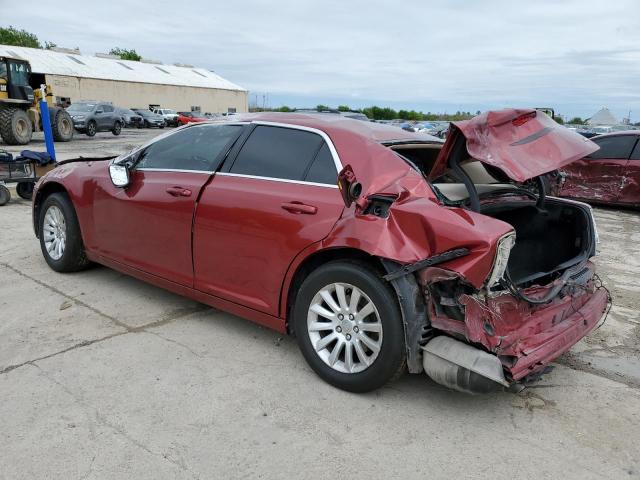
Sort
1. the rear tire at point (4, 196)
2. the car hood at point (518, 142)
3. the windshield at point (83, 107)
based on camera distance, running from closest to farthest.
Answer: the car hood at point (518, 142) → the rear tire at point (4, 196) → the windshield at point (83, 107)

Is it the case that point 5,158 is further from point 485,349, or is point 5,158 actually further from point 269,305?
point 485,349

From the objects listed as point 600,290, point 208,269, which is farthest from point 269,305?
point 600,290

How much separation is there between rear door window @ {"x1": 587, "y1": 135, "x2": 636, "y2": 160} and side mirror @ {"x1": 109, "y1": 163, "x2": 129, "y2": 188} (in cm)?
883

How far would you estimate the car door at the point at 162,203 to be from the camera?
13.3 feet

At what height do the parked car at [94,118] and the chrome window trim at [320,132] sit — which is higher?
the chrome window trim at [320,132]

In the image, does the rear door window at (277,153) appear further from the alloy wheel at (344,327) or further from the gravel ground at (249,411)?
the gravel ground at (249,411)

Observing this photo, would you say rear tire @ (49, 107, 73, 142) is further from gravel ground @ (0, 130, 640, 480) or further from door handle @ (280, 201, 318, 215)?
door handle @ (280, 201, 318, 215)

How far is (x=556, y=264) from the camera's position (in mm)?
4121

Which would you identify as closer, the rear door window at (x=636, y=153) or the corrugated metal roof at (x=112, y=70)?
the rear door window at (x=636, y=153)

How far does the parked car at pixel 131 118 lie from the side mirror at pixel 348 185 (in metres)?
39.1

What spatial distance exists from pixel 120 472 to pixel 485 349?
1.92 meters

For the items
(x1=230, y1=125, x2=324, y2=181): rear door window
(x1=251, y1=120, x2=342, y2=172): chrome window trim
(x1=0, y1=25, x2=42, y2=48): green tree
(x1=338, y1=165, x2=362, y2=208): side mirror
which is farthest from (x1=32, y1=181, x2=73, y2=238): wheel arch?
(x1=0, y1=25, x2=42, y2=48): green tree

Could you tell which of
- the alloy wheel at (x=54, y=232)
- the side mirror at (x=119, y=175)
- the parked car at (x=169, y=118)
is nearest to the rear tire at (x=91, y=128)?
the parked car at (x=169, y=118)

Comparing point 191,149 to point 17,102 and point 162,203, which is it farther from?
point 17,102
